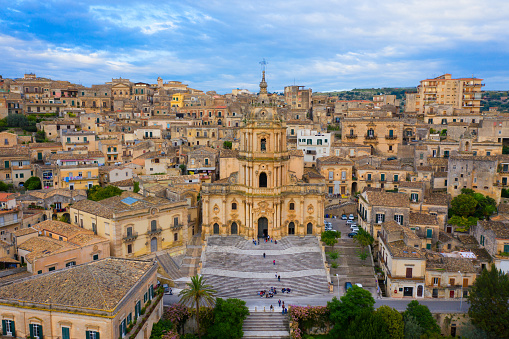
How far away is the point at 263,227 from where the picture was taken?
179 feet

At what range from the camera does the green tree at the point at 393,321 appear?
36188 millimetres

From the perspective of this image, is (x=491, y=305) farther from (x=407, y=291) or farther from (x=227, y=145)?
(x=227, y=145)

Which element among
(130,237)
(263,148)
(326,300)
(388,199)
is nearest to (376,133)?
(388,199)

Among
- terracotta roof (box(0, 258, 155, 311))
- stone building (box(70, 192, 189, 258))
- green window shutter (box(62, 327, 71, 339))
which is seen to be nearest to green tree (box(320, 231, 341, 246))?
stone building (box(70, 192, 189, 258))

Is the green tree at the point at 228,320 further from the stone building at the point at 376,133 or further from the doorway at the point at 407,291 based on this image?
the stone building at the point at 376,133

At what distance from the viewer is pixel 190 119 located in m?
92.9

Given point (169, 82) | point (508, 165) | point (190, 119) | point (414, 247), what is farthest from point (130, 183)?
point (169, 82)

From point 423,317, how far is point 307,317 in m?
9.85

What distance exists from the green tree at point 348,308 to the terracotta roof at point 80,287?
1681 cm

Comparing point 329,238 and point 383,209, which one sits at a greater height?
point 383,209

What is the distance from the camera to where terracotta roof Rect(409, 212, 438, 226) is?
5084 cm

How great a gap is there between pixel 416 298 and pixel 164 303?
80.0 feet

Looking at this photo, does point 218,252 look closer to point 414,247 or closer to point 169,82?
point 414,247

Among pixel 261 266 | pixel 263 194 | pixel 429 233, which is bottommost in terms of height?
pixel 261 266
